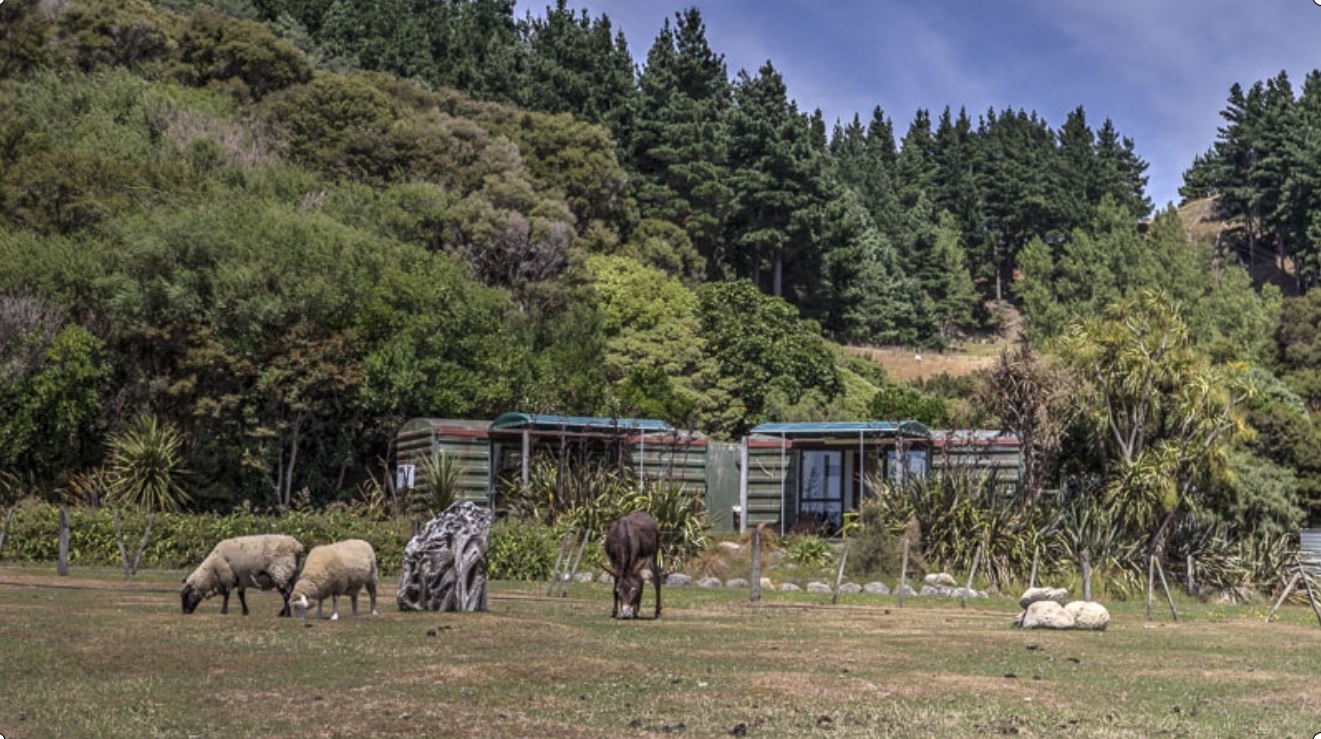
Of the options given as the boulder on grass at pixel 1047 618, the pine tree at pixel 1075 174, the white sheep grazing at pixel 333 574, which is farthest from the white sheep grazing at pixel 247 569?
the pine tree at pixel 1075 174

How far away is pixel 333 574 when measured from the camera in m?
22.0

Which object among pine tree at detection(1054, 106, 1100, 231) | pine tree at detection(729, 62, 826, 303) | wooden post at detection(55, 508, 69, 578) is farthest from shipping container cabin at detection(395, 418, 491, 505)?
pine tree at detection(1054, 106, 1100, 231)

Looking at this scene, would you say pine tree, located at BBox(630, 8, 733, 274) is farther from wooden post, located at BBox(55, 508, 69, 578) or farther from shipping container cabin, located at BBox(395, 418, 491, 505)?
wooden post, located at BBox(55, 508, 69, 578)

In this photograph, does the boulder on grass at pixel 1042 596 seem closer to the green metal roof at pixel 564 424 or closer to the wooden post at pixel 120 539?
the wooden post at pixel 120 539

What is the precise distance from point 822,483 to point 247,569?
29.3 m

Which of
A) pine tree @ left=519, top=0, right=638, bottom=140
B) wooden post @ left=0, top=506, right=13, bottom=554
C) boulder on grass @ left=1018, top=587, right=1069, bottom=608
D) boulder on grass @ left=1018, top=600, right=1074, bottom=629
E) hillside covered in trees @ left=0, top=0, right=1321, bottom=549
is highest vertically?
pine tree @ left=519, top=0, right=638, bottom=140

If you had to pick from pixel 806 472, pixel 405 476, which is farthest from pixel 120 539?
pixel 806 472

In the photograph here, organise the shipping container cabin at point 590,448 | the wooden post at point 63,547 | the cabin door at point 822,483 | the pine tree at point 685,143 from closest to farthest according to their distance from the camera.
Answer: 1. the wooden post at point 63,547
2. the shipping container cabin at point 590,448
3. the cabin door at point 822,483
4. the pine tree at point 685,143

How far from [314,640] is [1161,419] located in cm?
3106

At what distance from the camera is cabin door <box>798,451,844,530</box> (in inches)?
1933

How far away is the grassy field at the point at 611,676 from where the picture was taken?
13.1 metres

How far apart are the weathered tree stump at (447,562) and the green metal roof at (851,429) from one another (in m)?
21.5

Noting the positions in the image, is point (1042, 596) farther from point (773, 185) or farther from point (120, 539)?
point (773, 185)

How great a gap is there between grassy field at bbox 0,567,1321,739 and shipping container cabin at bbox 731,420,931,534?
2143 centimetres
